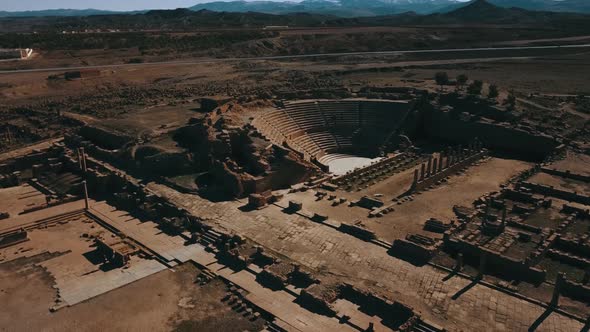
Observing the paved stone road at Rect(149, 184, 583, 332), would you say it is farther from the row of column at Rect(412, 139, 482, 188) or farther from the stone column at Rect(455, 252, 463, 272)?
the row of column at Rect(412, 139, 482, 188)

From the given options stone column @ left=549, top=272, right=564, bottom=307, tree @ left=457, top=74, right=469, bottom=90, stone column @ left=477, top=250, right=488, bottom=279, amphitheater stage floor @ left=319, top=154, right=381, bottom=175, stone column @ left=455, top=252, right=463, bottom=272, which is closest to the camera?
stone column @ left=549, top=272, right=564, bottom=307

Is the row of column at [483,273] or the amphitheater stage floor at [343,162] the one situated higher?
the row of column at [483,273]

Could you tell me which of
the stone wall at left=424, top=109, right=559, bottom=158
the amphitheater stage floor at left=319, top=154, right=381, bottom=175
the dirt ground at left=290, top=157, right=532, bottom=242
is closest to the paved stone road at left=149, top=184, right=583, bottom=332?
the dirt ground at left=290, top=157, right=532, bottom=242

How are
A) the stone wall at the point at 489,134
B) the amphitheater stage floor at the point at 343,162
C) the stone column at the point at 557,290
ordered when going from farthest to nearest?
1. the stone wall at the point at 489,134
2. the amphitheater stage floor at the point at 343,162
3. the stone column at the point at 557,290

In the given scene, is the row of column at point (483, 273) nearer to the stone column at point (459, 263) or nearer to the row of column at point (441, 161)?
the stone column at point (459, 263)

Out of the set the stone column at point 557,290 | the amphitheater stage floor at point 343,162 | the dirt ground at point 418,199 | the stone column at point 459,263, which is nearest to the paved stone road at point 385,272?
the stone column at point 557,290

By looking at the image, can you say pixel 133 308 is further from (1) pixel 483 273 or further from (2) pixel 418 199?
(2) pixel 418 199
